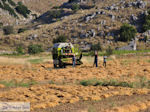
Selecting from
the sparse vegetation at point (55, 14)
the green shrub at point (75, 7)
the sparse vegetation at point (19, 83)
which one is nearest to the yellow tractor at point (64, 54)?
the sparse vegetation at point (19, 83)

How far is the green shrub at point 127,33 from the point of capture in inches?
2323

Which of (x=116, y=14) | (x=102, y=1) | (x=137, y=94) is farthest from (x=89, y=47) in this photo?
(x=137, y=94)

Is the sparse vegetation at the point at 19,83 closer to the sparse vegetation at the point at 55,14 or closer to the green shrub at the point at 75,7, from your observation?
the sparse vegetation at the point at 55,14

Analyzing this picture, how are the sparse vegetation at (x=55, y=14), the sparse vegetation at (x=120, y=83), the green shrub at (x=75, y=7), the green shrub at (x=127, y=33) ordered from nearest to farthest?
1. the sparse vegetation at (x=120, y=83)
2. the green shrub at (x=127, y=33)
3. the sparse vegetation at (x=55, y=14)
4. the green shrub at (x=75, y=7)

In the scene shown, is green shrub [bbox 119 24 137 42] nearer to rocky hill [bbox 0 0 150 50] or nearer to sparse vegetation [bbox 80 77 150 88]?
rocky hill [bbox 0 0 150 50]

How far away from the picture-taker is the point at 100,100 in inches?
334

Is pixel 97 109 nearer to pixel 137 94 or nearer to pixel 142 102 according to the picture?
pixel 142 102

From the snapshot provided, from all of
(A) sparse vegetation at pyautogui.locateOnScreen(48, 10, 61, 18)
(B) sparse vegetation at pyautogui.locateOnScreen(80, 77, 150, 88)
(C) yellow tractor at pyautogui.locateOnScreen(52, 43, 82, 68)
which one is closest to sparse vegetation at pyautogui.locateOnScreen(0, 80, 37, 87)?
(B) sparse vegetation at pyautogui.locateOnScreen(80, 77, 150, 88)

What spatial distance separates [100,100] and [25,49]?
55083mm

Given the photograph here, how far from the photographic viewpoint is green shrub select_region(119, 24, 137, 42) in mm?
59000

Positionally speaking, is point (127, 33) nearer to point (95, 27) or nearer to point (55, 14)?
point (95, 27)

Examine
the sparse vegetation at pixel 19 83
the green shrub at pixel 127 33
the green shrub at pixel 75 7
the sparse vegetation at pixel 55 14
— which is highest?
the green shrub at pixel 75 7

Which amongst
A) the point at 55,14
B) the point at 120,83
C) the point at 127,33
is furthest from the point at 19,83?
the point at 55,14

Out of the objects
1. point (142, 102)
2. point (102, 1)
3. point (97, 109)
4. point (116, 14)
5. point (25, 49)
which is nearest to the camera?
point (97, 109)
